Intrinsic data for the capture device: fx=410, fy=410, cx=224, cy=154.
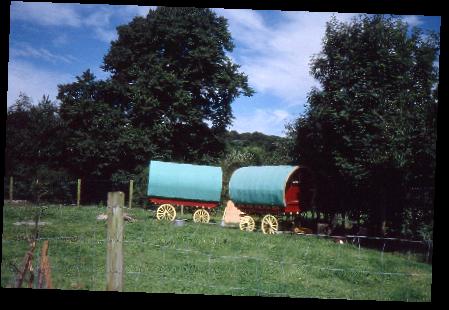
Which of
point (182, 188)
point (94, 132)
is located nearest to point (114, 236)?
point (182, 188)

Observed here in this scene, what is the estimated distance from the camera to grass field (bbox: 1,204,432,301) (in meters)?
8.25

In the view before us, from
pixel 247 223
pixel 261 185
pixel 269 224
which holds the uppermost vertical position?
pixel 261 185

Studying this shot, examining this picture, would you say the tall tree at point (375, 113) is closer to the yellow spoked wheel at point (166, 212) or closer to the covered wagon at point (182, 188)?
the covered wagon at point (182, 188)

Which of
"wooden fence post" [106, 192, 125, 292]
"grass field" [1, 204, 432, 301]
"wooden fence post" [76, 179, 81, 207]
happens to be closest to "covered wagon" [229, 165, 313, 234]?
"grass field" [1, 204, 432, 301]

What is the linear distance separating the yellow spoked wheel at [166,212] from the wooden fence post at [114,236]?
45.8 ft

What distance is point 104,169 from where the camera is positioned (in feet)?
87.0

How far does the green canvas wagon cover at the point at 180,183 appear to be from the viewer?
20.2 metres

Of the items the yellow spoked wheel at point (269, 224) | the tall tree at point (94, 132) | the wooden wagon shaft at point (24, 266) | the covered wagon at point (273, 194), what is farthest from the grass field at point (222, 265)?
the tall tree at point (94, 132)

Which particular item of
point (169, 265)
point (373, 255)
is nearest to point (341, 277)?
point (373, 255)

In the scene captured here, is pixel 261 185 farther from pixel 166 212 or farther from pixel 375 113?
pixel 375 113

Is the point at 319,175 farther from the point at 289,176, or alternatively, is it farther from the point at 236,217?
the point at 236,217

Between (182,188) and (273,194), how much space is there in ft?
15.7

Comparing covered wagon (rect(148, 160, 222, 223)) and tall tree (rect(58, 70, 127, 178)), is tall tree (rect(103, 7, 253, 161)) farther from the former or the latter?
covered wagon (rect(148, 160, 222, 223))

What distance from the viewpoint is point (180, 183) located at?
20203mm
